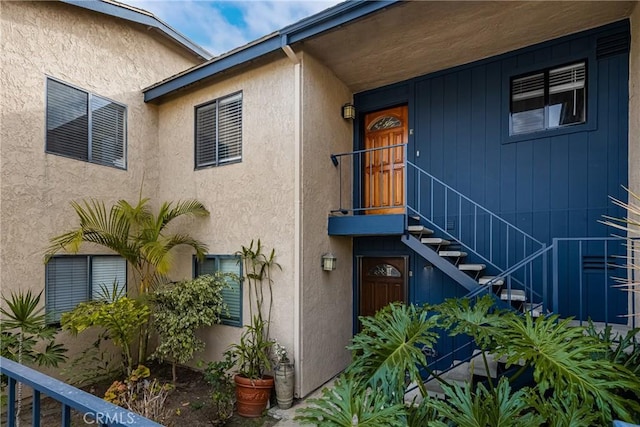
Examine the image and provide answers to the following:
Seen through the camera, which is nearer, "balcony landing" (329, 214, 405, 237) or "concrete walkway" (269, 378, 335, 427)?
"concrete walkway" (269, 378, 335, 427)

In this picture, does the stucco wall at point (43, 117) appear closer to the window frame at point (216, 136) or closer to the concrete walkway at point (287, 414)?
the window frame at point (216, 136)

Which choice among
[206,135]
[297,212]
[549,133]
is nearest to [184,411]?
[297,212]

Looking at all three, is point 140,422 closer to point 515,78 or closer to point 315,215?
point 315,215

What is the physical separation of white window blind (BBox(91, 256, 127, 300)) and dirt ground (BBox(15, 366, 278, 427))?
1558mm

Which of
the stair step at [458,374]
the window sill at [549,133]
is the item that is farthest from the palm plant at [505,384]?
the window sill at [549,133]

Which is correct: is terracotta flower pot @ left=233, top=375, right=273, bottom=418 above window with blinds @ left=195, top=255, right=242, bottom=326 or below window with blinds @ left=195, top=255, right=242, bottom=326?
below

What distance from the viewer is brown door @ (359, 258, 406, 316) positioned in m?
6.34

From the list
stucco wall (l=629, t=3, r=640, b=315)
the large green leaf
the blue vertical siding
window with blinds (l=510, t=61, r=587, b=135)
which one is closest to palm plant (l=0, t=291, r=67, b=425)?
the large green leaf

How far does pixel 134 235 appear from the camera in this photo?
654cm

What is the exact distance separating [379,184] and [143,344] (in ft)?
16.9

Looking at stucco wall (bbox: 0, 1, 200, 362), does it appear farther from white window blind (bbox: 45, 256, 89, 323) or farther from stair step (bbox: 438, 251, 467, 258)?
stair step (bbox: 438, 251, 467, 258)

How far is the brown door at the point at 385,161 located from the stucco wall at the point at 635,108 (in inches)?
126

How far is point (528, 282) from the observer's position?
5.27m

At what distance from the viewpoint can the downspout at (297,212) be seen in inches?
207
